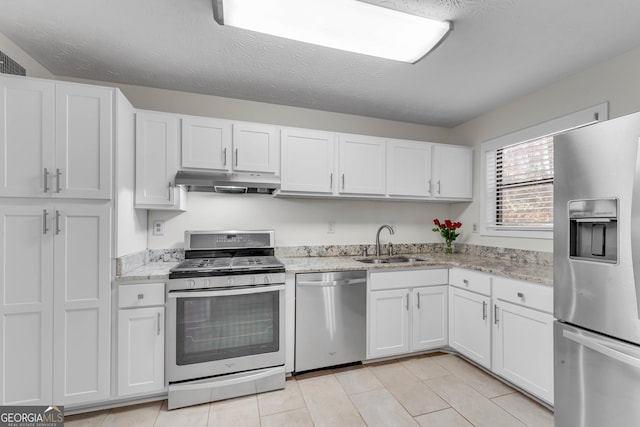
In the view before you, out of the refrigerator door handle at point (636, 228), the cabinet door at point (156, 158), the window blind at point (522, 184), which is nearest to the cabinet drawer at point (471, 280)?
the window blind at point (522, 184)

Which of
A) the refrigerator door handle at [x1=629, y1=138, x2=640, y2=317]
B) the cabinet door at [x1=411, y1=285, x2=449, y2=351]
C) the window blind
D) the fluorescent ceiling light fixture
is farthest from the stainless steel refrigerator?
the window blind

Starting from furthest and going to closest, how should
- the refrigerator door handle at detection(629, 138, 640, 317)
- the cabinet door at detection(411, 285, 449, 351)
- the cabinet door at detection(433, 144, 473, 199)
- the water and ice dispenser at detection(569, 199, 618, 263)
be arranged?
the cabinet door at detection(433, 144, 473, 199)
the cabinet door at detection(411, 285, 449, 351)
the water and ice dispenser at detection(569, 199, 618, 263)
the refrigerator door handle at detection(629, 138, 640, 317)

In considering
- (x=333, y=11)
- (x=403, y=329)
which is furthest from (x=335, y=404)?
(x=333, y=11)

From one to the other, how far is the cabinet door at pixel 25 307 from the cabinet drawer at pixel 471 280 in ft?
10.0

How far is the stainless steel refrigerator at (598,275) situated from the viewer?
118cm

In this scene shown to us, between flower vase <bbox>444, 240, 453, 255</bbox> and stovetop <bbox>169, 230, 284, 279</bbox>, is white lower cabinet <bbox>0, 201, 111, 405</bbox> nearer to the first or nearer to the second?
stovetop <bbox>169, 230, 284, 279</bbox>

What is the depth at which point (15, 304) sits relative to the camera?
1704 mm

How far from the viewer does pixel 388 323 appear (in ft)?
8.27

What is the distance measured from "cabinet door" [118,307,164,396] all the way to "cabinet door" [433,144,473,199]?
112 inches

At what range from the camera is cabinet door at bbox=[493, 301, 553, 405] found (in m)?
1.85

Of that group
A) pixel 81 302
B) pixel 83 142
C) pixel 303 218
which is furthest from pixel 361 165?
pixel 81 302

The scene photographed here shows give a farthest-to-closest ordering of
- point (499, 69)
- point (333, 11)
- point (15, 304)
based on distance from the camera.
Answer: point (499, 69), point (15, 304), point (333, 11)

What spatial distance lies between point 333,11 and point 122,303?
221 cm

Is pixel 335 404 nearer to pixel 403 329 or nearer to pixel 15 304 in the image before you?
pixel 403 329
